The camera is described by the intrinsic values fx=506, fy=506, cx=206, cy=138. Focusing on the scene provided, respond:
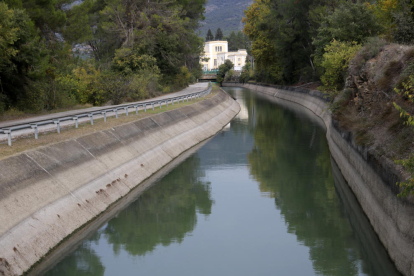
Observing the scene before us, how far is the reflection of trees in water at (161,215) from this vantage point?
1614 centimetres

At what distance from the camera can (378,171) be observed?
1528 centimetres

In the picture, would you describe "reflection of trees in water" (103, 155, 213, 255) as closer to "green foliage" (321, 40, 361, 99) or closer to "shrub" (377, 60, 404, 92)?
"shrub" (377, 60, 404, 92)

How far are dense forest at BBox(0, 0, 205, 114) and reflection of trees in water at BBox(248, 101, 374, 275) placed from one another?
1438 centimetres

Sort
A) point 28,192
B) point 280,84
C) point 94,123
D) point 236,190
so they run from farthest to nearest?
point 280,84 < point 94,123 < point 236,190 < point 28,192

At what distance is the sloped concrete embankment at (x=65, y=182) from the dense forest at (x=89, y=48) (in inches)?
327

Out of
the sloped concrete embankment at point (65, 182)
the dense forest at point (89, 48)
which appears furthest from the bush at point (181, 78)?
the sloped concrete embankment at point (65, 182)

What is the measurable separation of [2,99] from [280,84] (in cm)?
6175

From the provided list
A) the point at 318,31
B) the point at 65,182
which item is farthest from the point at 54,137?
the point at 318,31

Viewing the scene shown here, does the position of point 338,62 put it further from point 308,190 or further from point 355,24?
point 308,190

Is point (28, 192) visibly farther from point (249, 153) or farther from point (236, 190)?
point (249, 153)

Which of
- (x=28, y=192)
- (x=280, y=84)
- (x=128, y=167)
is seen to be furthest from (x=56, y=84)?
(x=280, y=84)

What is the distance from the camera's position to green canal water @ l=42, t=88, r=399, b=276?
1387 centimetres

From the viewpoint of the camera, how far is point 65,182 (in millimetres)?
17109

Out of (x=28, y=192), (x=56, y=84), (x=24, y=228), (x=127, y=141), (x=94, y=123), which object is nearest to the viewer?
(x=24, y=228)
